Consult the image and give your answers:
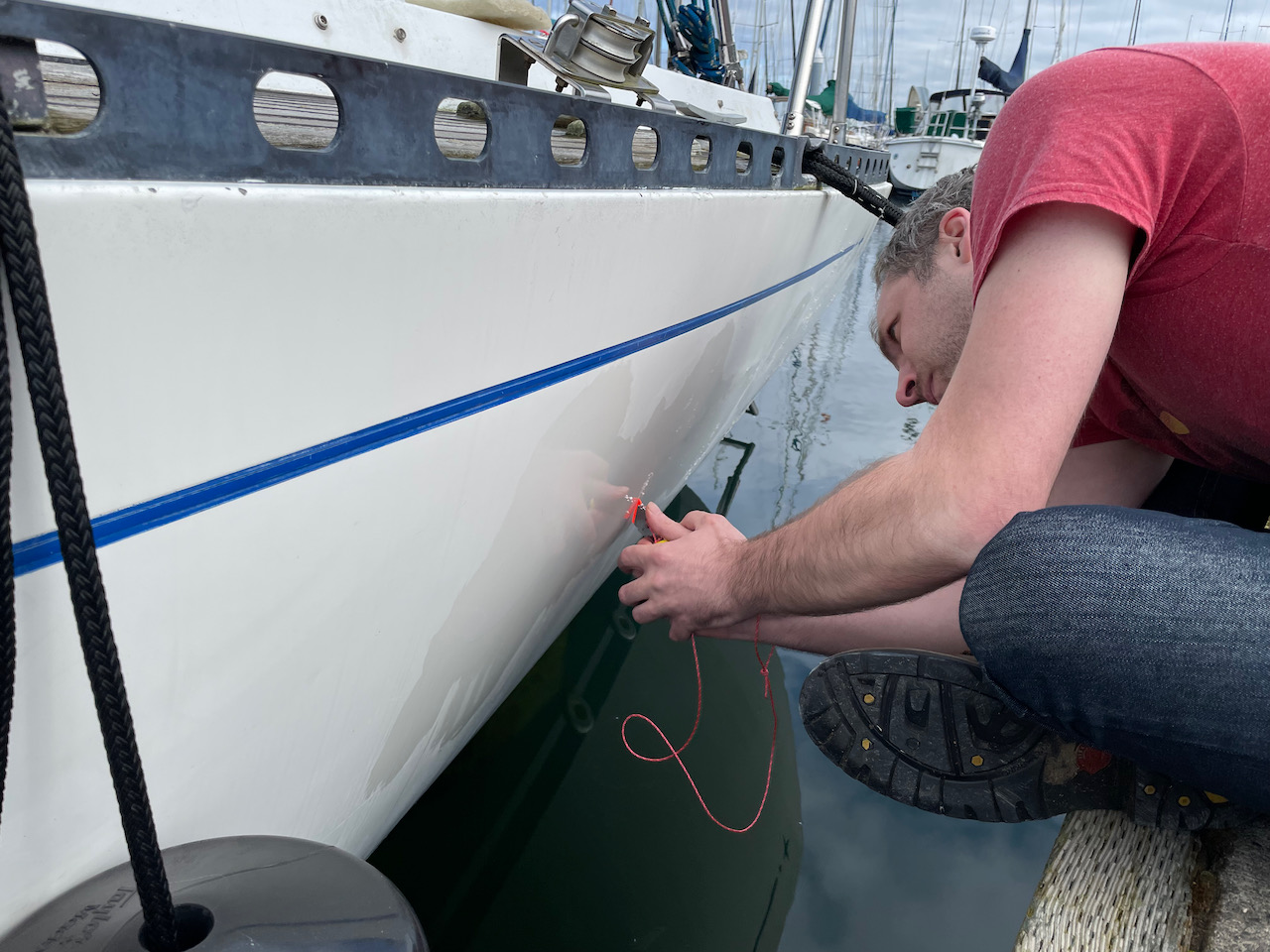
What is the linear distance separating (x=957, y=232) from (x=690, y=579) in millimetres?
661

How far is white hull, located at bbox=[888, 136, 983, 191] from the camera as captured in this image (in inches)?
619

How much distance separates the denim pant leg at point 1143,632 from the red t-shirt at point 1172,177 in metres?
0.21

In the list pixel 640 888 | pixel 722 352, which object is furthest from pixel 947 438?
pixel 640 888

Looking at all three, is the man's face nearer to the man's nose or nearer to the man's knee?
the man's nose

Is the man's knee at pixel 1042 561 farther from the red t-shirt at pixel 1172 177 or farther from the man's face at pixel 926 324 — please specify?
the man's face at pixel 926 324

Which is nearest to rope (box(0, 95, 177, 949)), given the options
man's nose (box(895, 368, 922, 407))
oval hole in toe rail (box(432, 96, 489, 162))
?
oval hole in toe rail (box(432, 96, 489, 162))

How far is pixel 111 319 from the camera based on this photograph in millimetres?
528

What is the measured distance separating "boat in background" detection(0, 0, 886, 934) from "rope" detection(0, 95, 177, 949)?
36 millimetres

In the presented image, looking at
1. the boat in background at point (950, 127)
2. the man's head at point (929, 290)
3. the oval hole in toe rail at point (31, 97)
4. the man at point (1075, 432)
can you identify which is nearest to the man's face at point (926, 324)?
the man's head at point (929, 290)

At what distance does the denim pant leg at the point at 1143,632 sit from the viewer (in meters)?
0.78

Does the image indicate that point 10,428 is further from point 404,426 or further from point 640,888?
point 640,888

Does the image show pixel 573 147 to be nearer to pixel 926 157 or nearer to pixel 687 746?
pixel 687 746

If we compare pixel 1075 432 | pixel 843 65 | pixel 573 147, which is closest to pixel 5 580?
pixel 573 147

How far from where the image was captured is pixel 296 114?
100cm
